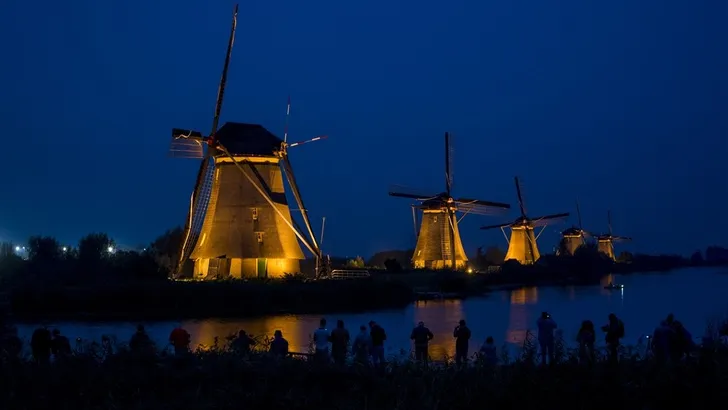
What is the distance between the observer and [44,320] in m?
36.8

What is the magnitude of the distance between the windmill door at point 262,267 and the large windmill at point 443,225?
2974 centimetres

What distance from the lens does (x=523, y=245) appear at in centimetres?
8938

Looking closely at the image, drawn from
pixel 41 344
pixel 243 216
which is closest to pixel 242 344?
pixel 41 344

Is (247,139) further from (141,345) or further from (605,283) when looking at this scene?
(605,283)

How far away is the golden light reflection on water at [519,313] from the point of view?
3108 centimetres

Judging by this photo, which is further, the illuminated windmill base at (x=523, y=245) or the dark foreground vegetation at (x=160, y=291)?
the illuminated windmill base at (x=523, y=245)

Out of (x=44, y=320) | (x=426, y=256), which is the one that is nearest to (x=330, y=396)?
(x=44, y=320)

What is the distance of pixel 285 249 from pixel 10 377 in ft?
105

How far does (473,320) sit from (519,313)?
5081 millimetres

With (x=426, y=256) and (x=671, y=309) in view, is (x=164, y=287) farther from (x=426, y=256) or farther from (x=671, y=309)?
(x=426, y=256)

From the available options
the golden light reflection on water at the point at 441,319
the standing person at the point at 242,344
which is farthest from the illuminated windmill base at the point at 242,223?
the standing person at the point at 242,344

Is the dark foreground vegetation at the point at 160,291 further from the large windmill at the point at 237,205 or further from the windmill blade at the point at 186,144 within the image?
the windmill blade at the point at 186,144

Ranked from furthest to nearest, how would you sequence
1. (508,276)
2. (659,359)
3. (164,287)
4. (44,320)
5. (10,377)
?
(508,276) < (164,287) < (44,320) < (659,359) < (10,377)

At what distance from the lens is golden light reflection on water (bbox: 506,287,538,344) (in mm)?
31078
